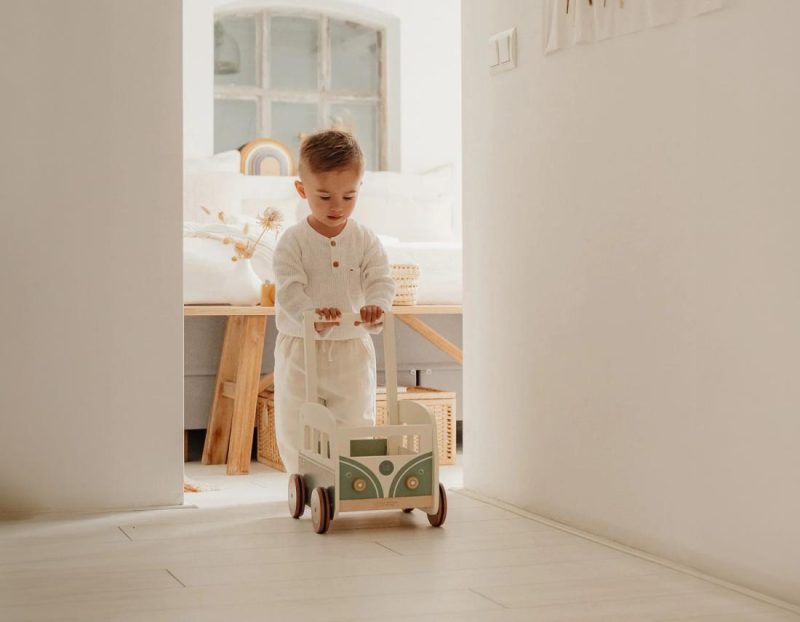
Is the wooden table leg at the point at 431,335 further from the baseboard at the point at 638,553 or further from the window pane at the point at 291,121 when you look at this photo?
the window pane at the point at 291,121

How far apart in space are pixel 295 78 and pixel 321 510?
3975mm

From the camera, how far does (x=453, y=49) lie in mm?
5957

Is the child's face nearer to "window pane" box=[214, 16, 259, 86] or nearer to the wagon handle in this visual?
the wagon handle

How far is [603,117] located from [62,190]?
1.18 m

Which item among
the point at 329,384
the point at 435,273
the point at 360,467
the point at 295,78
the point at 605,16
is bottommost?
the point at 360,467

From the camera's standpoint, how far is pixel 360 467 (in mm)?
2238

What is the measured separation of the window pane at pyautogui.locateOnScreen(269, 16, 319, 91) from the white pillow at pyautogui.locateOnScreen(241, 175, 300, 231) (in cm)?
127

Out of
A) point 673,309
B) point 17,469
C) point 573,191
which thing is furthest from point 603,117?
point 17,469

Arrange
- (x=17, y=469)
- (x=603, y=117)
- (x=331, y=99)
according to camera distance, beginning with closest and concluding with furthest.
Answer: (x=603, y=117), (x=17, y=469), (x=331, y=99)

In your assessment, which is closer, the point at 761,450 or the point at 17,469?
the point at 761,450

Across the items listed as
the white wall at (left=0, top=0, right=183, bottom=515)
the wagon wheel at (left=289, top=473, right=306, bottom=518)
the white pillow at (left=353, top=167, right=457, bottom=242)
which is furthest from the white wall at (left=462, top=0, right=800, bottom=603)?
the white pillow at (left=353, top=167, right=457, bottom=242)

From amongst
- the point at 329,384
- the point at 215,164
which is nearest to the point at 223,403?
the point at 329,384

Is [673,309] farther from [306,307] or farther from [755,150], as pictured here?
[306,307]

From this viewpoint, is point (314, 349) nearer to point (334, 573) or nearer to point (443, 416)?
point (334, 573)
